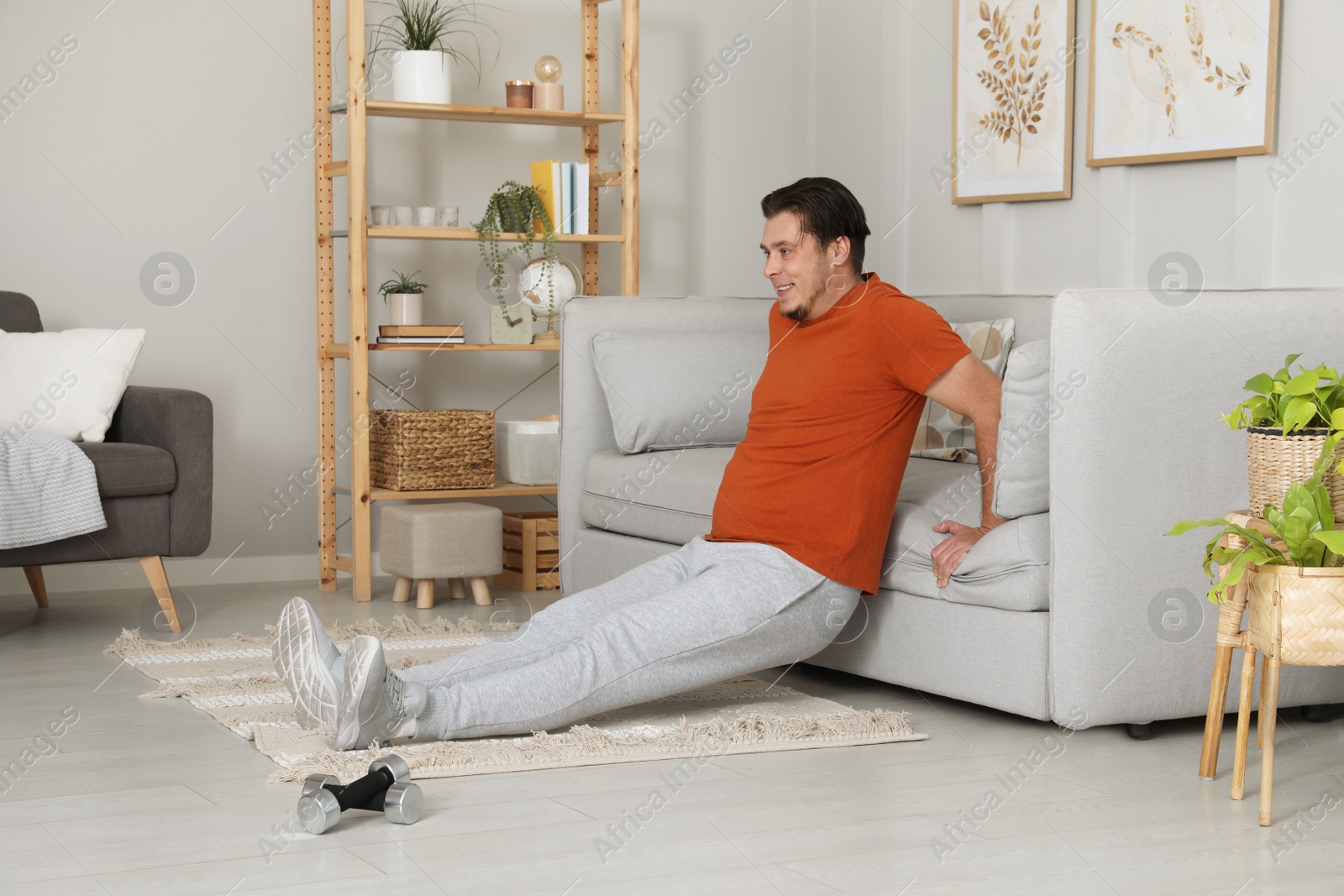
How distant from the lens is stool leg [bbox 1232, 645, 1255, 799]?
2.09 meters

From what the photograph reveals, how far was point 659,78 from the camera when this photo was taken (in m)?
4.86

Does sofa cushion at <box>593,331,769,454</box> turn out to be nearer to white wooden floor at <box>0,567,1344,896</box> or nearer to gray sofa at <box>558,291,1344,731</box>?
gray sofa at <box>558,291,1344,731</box>

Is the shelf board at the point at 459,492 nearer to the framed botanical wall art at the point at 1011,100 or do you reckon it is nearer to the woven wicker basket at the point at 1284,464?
the framed botanical wall art at the point at 1011,100

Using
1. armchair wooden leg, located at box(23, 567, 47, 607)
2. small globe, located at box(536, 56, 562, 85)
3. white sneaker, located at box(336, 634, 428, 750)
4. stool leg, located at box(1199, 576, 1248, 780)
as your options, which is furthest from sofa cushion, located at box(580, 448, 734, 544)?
armchair wooden leg, located at box(23, 567, 47, 607)

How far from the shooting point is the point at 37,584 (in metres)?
3.87

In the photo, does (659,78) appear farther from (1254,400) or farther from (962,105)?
(1254,400)

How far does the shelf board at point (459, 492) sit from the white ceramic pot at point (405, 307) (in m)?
0.49

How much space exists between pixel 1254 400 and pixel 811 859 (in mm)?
937

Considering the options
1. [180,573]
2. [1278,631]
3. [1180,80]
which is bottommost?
[180,573]

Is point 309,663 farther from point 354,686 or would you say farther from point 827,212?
point 827,212

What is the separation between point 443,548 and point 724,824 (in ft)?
6.67

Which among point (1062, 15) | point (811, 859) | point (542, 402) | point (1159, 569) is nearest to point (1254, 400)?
point (1159, 569)

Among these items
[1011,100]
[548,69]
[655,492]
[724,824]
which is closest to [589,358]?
[655,492]

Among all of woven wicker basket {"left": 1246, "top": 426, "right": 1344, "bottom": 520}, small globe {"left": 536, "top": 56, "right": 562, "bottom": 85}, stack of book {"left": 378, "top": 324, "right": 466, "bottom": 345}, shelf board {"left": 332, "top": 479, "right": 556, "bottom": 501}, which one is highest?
small globe {"left": 536, "top": 56, "right": 562, "bottom": 85}
